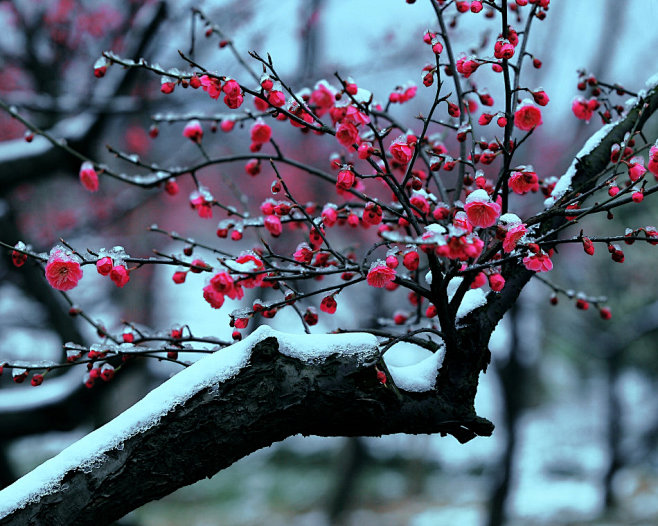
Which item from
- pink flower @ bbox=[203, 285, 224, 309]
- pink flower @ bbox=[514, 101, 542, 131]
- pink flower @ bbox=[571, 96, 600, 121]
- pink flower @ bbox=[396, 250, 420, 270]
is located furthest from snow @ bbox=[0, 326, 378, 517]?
pink flower @ bbox=[571, 96, 600, 121]

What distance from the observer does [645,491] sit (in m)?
10.3

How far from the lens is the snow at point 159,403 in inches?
53.8

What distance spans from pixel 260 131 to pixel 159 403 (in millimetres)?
981

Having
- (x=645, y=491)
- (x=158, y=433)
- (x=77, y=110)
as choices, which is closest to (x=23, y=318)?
(x=77, y=110)

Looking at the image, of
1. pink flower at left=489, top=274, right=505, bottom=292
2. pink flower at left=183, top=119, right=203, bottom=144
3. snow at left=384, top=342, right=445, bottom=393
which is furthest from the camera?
pink flower at left=183, top=119, right=203, bottom=144

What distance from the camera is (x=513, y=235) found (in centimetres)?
137

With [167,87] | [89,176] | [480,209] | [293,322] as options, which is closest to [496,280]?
[480,209]

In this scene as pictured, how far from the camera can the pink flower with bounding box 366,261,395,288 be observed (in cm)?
141

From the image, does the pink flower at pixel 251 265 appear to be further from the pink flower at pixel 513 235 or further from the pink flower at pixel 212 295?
the pink flower at pixel 513 235

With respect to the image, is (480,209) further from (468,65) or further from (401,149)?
(468,65)

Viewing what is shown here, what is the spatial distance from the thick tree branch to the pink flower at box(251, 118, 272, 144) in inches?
30.9

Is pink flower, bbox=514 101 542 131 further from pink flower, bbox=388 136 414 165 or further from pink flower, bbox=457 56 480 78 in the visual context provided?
pink flower, bbox=388 136 414 165

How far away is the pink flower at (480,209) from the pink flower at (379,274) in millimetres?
232

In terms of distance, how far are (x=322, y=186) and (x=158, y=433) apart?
9700 mm
